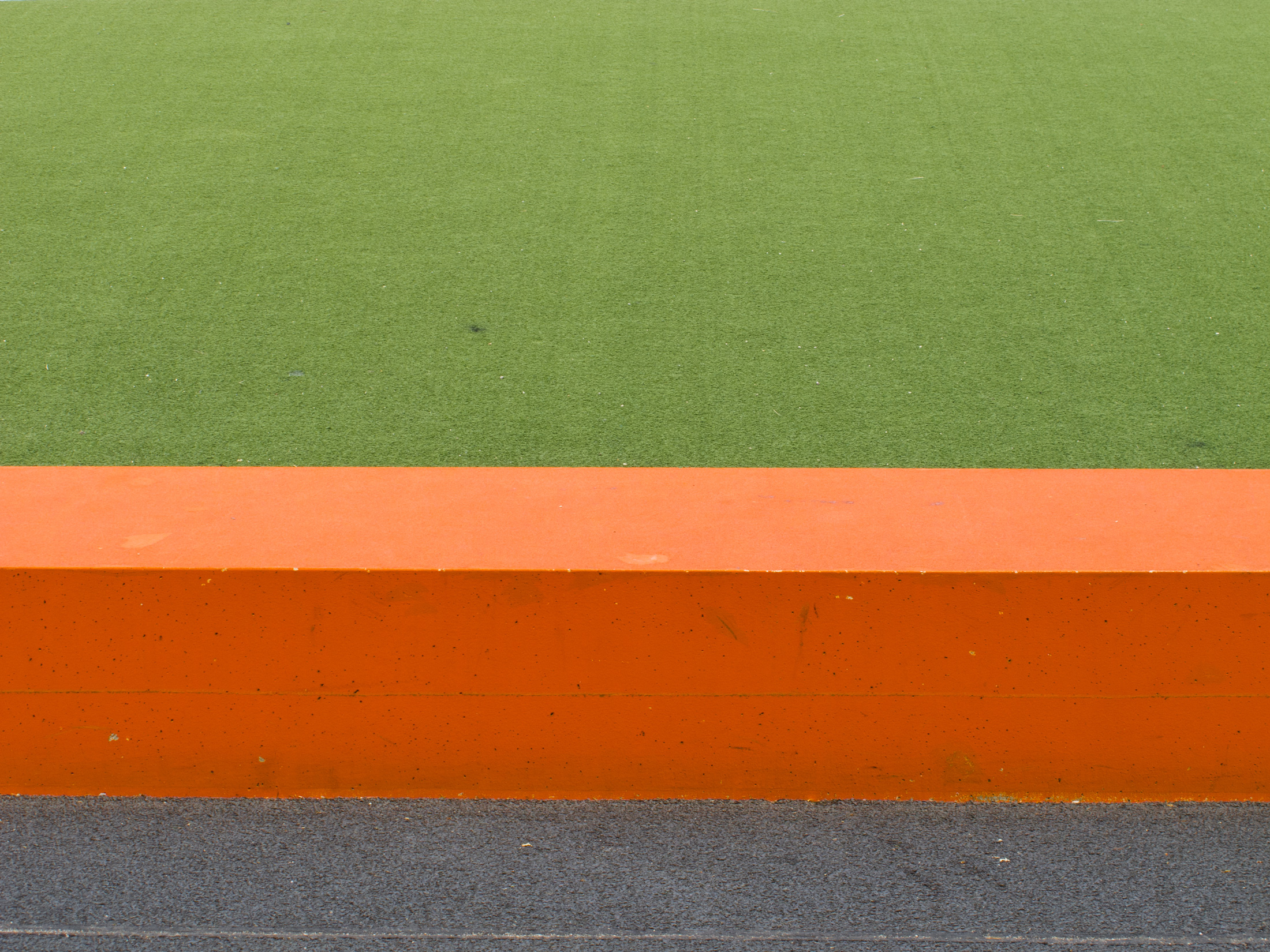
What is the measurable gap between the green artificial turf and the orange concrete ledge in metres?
1.69

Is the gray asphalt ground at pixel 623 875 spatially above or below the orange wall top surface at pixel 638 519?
below

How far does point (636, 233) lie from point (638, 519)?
3787mm

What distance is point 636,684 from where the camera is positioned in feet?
8.93

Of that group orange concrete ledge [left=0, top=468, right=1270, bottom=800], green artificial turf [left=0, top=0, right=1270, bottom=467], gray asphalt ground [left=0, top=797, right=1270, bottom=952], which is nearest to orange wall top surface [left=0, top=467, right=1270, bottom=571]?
orange concrete ledge [left=0, top=468, right=1270, bottom=800]

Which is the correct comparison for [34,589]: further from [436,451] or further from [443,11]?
[443,11]

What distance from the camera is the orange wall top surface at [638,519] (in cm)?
263

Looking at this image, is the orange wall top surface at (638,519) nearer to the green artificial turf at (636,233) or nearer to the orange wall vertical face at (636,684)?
the orange wall vertical face at (636,684)

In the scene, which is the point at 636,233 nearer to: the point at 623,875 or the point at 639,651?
the point at 639,651

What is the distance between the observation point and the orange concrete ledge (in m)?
2.61

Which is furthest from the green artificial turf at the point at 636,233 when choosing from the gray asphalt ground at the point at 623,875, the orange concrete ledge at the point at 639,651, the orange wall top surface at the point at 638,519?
the gray asphalt ground at the point at 623,875

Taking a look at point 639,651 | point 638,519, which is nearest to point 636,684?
point 639,651

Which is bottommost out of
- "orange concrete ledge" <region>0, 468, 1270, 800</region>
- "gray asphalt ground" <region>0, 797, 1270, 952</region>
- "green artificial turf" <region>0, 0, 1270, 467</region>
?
"green artificial turf" <region>0, 0, 1270, 467</region>

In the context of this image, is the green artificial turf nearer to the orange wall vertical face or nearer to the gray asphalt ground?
the orange wall vertical face

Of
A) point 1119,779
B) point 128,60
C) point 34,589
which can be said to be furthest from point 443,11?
point 1119,779
